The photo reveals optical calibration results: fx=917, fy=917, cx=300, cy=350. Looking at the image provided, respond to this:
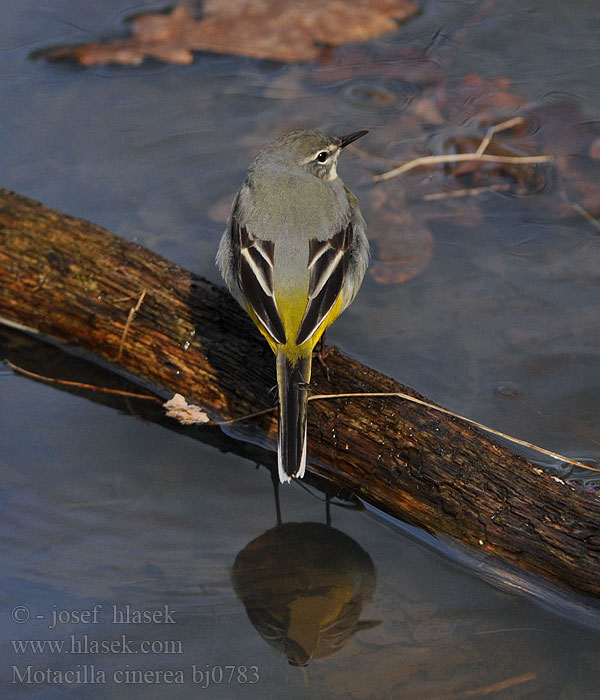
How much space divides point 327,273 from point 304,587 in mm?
1775

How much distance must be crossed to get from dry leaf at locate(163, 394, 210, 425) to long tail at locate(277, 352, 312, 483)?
109 centimetres

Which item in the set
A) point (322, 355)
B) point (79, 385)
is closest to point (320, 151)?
point (322, 355)

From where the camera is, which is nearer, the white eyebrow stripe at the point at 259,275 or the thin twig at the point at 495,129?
the white eyebrow stripe at the point at 259,275

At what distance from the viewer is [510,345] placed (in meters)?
6.57

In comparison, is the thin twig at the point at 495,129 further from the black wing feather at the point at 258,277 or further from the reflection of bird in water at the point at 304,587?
the reflection of bird in water at the point at 304,587

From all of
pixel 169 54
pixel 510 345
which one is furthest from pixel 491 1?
pixel 510 345

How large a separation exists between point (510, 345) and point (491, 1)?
18.6 feet

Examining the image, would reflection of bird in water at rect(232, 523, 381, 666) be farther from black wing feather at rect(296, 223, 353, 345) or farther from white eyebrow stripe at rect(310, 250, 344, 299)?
white eyebrow stripe at rect(310, 250, 344, 299)

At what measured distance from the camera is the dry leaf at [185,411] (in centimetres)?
597

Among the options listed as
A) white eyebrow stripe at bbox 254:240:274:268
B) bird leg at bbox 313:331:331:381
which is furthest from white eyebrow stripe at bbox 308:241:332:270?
bird leg at bbox 313:331:331:381

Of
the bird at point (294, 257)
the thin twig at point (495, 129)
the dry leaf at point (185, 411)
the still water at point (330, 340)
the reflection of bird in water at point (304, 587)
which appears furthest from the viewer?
the thin twig at point (495, 129)

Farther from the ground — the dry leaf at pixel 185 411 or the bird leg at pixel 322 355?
the bird leg at pixel 322 355

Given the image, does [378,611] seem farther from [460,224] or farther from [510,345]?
[460,224]

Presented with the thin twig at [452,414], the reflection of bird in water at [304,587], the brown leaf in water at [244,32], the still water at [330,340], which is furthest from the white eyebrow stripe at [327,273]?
the brown leaf in water at [244,32]
